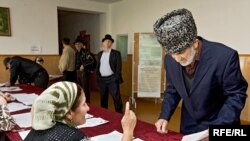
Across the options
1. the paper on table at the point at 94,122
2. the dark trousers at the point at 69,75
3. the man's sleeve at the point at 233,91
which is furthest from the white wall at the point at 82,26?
the man's sleeve at the point at 233,91

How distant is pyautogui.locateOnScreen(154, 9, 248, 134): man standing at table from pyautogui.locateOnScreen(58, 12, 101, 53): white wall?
5.44 metres

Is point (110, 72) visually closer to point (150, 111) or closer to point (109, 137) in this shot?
point (150, 111)

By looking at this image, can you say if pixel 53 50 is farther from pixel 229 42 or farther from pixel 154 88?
pixel 229 42

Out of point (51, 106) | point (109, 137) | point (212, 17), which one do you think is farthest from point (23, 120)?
point (212, 17)

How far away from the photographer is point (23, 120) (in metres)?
1.68

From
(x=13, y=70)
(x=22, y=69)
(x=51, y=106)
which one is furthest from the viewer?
(x=22, y=69)

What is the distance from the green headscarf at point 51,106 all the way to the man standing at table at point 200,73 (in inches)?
19.5

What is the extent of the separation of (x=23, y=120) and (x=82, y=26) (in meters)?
5.80

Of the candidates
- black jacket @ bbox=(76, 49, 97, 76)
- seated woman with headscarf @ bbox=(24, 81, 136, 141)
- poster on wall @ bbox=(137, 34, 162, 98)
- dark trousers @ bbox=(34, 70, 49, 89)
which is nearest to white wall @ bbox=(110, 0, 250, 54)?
poster on wall @ bbox=(137, 34, 162, 98)

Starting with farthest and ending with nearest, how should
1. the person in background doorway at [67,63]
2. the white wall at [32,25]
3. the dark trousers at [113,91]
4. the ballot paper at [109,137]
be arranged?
the person in background doorway at [67,63], the white wall at [32,25], the dark trousers at [113,91], the ballot paper at [109,137]

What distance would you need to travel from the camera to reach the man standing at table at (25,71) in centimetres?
351

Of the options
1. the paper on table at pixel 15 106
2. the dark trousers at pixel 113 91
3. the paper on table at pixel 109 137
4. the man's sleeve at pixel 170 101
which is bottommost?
the dark trousers at pixel 113 91

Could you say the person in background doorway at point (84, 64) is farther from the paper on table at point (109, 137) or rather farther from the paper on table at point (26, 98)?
the paper on table at point (109, 137)

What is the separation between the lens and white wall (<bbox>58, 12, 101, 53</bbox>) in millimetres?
A: 6613
